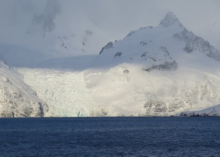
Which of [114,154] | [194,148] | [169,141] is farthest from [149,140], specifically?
[114,154]

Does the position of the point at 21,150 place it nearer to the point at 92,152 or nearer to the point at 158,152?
the point at 92,152

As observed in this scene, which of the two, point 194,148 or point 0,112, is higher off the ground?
point 0,112

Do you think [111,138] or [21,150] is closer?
[21,150]

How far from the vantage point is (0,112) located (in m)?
200

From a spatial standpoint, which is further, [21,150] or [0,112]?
[0,112]

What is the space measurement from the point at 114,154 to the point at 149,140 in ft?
73.6

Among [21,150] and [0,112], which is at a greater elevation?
[0,112]

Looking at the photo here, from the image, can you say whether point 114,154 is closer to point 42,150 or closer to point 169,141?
point 42,150

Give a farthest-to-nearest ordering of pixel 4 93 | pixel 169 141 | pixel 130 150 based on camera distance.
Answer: pixel 4 93 → pixel 169 141 → pixel 130 150

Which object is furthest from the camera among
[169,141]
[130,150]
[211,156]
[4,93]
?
[4,93]

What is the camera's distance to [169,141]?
362ft

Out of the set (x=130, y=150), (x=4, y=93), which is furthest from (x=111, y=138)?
(x=4, y=93)

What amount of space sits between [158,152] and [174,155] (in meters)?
4.10

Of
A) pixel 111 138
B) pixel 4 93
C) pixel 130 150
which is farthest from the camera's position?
pixel 4 93
